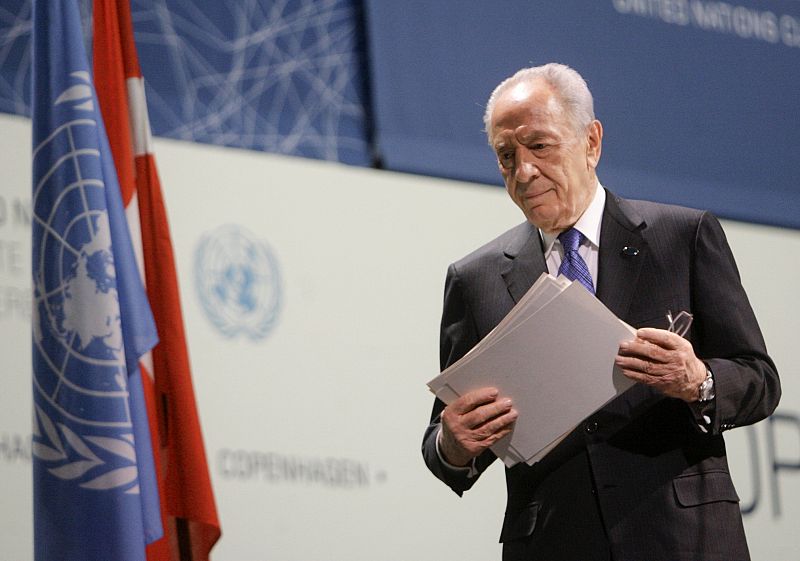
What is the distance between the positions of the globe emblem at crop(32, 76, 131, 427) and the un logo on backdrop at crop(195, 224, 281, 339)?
822mm

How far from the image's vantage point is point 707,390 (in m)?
2.20

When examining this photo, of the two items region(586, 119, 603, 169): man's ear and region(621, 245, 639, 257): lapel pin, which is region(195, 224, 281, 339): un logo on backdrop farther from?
region(621, 245, 639, 257): lapel pin

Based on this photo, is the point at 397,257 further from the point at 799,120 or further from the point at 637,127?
the point at 799,120

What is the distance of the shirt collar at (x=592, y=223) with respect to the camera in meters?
2.50

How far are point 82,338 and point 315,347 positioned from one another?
1.16 metres

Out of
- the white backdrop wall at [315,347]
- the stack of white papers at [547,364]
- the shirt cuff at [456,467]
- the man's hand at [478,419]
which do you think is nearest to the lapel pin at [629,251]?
the stack of white papers at [547,364]

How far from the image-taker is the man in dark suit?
2275mm

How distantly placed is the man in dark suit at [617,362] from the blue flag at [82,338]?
34.2 inches

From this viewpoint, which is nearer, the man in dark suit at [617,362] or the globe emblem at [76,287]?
the man in dark suit at [617,362]

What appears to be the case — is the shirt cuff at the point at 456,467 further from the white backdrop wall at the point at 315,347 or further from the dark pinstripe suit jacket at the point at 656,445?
the white backdrop wall at the point at 315,347

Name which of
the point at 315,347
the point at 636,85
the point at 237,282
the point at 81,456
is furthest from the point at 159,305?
the point at 636,85

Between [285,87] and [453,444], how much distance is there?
2290 mm

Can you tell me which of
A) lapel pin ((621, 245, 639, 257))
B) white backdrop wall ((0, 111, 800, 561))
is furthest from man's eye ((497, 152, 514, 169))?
white backdrop wall ((0, 111, 800, 561))

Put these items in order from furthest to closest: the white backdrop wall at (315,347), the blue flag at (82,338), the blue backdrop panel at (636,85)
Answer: the blue backdrop panel at (636,85), the white backdrop wall at (315,347), the blue flag at (82,338)
